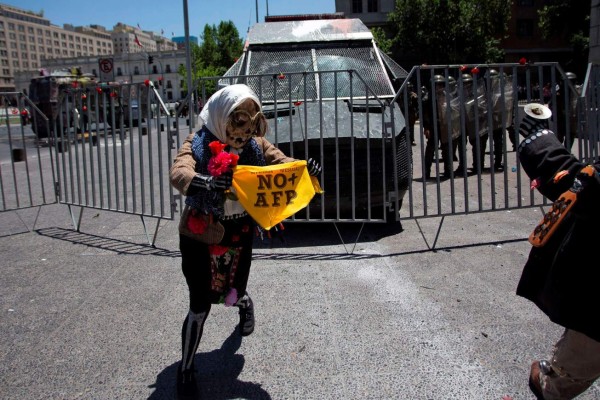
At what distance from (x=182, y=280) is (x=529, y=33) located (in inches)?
2401

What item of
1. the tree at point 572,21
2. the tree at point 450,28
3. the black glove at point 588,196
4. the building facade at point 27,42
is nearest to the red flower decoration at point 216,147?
the black glove at point 588,196

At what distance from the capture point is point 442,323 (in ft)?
12.9

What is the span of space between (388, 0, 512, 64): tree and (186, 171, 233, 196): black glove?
4697 centimetres

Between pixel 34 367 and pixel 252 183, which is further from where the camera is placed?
pixel 34 367

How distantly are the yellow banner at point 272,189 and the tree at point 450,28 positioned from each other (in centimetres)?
4640

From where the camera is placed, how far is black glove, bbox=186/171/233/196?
2.77 m

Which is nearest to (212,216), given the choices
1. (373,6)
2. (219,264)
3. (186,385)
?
(219,264)

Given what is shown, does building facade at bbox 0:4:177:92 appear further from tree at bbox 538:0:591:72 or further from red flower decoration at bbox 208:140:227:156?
red flower decoration at bbox 208:140:227:156

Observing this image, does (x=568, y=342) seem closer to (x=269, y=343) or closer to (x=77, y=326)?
(x=269, y=343)

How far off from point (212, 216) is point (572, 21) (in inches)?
1657

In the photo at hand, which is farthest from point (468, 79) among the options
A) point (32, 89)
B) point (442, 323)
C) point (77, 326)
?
point (32, 89)

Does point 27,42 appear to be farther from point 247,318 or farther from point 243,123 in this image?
point 243,123

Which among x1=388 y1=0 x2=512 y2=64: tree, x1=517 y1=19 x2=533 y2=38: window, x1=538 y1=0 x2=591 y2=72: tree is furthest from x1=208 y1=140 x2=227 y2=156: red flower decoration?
x1=517 y1=19 x2=533 y2=38: window

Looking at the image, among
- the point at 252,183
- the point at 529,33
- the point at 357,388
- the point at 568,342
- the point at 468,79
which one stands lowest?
the point at 357,388
